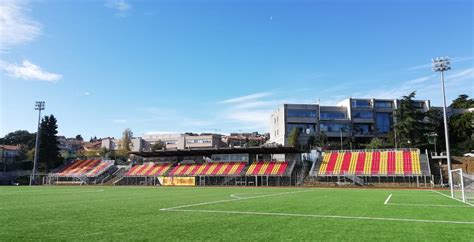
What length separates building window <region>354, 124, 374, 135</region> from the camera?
88.6 metres

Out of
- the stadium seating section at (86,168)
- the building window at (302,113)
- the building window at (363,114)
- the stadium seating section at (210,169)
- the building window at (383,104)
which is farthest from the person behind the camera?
the building window at (383,104)

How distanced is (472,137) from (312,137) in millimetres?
31415

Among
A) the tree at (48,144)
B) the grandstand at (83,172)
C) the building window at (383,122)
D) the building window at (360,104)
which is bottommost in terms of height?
the grandstand at (83,172)

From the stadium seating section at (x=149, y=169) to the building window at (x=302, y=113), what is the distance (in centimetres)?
3208

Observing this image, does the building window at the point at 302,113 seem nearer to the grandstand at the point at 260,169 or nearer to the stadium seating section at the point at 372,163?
the grandstand at the point at 260,169

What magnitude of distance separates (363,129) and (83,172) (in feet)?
203

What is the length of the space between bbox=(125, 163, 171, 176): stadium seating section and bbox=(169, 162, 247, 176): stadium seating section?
2272mm

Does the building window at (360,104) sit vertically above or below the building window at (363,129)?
above

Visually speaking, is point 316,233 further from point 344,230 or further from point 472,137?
point 472,137

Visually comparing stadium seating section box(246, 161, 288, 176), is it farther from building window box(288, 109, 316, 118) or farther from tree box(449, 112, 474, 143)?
tree box(449, 112, 474, 143)

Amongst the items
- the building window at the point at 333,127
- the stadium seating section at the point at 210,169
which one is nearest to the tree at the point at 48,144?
the stadium seating section at the point at 210,169

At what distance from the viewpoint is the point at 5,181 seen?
7519 cm

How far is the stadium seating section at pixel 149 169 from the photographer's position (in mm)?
66438

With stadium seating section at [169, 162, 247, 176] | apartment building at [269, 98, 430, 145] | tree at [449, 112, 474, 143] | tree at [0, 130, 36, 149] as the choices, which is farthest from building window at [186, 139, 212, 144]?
tree at [449, 112, 474, 143]
